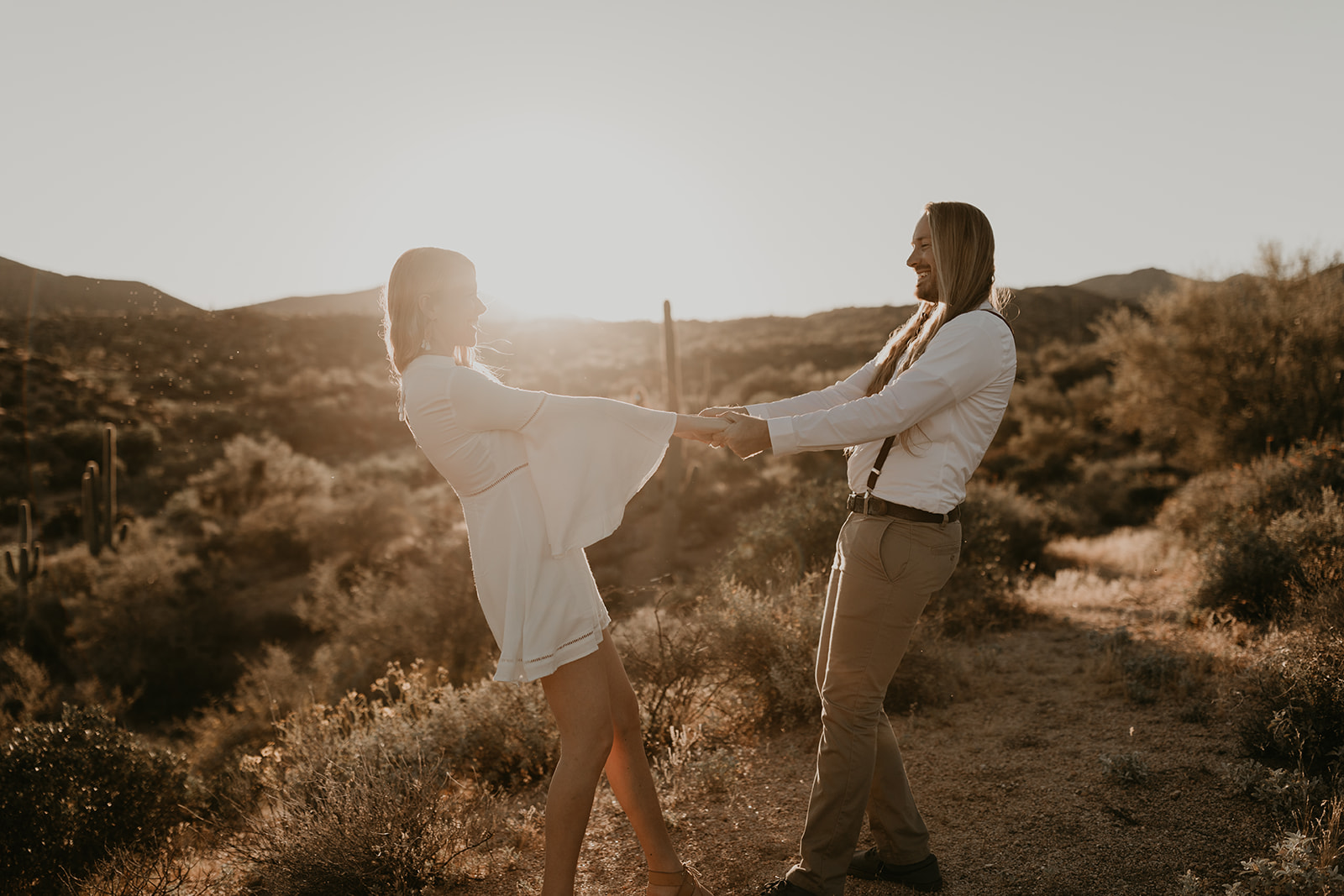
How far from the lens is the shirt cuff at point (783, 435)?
258 centimetres

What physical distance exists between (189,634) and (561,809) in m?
14.1

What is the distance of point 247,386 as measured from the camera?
1131 inches

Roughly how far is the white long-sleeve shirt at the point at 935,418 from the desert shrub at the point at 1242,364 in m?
15.0

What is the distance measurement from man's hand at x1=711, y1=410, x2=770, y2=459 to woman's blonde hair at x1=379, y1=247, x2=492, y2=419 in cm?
102

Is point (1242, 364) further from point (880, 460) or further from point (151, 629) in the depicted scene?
point (151, 629)

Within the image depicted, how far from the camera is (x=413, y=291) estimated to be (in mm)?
2336

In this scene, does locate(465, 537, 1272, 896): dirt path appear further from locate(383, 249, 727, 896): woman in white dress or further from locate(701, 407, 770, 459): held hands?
locate(701, 407, 770, 459): held hands

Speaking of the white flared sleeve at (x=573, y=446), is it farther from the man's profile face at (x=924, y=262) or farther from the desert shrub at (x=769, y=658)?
the desert shrub at (x=769, y=658)

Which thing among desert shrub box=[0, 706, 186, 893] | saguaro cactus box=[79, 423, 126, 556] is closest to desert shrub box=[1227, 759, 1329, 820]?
desert shrub box=[0, 706, 186, 893]

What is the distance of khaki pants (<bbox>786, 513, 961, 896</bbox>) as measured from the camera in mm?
2529

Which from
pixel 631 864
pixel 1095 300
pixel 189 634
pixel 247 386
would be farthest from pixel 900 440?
pixel 1095 300

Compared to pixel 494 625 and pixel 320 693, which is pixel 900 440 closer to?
pixel 494 625

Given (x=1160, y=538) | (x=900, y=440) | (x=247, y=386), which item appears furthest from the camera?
(x=247, y=386)

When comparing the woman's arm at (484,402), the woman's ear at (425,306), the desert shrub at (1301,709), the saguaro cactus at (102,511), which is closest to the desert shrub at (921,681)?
the desert shrub at (1301,709)
